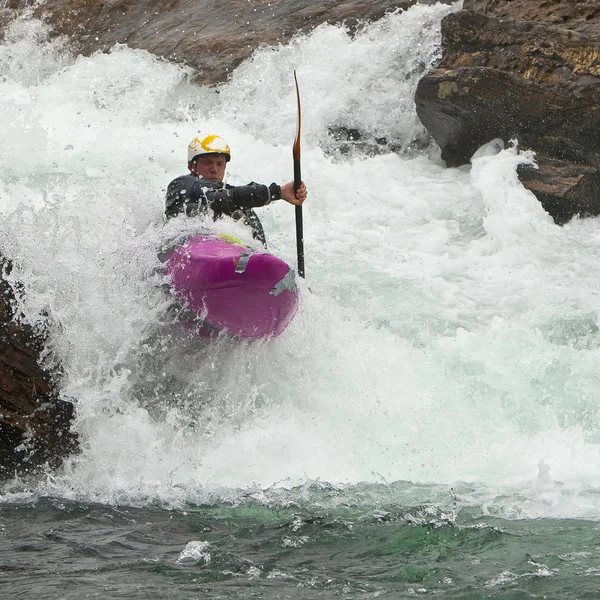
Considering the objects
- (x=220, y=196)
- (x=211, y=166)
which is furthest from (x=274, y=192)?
(x=211, y=166)

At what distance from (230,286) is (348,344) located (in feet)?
3.64

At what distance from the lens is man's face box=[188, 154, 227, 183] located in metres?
6.41

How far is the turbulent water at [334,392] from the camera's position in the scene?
3.95 metres

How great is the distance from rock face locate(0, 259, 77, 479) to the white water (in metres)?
0.10

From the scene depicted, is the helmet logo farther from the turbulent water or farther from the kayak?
the kayak

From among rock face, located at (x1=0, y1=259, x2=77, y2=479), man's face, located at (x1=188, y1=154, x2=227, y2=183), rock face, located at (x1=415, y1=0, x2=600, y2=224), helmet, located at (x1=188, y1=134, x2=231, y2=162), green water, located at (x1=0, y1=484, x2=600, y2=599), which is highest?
rock face, located at (x1=415, y1=0, x2=600, y2=224)

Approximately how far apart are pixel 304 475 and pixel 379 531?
0.98 metres

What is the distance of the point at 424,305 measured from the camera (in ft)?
23.2

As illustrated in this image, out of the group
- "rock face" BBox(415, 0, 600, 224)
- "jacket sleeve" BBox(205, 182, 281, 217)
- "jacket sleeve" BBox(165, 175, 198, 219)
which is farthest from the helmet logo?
"rock face" BBox(415, 0, 600, 224)

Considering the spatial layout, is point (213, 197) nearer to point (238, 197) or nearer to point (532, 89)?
point (238, 197)

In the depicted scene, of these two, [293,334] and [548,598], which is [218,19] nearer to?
[293,334]

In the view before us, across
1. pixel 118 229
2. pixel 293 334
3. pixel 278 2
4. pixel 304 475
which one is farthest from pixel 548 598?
pixel 278 2

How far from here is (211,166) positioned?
21.1ft

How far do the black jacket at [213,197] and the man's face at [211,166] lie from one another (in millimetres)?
253
